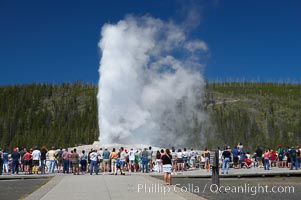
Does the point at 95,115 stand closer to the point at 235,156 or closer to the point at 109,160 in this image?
the point at 235,156

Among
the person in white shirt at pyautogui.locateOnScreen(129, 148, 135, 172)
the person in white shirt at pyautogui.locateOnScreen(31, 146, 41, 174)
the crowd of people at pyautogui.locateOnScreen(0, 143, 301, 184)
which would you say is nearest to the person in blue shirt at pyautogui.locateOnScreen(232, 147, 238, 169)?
the crowd of people at pyautogui.locateOnScreen(0, 143, 301, 184)

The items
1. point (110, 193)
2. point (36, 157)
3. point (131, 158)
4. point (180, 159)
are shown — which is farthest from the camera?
point (180, 159)

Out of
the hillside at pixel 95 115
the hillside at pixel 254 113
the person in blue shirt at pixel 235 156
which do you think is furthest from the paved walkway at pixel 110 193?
the hillside at pixel 254 113

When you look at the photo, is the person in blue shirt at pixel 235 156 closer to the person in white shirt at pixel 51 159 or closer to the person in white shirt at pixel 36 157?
the person in white shirt at pixel 51 159

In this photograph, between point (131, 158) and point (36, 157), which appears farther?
point (131, 158)

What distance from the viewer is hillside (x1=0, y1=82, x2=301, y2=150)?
106 meters

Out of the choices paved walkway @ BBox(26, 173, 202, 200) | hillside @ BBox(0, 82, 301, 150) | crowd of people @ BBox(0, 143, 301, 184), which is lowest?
paved walkway @ BBox(26, 173, 202, 200)

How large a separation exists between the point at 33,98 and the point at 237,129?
58.0m

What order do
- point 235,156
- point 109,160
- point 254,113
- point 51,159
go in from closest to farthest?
1. point 51,159
2. point 109,160
3. point 235,156
4. point 254,113

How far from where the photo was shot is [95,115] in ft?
378

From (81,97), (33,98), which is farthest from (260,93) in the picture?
(33,98)

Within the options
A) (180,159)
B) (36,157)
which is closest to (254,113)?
(180,159)

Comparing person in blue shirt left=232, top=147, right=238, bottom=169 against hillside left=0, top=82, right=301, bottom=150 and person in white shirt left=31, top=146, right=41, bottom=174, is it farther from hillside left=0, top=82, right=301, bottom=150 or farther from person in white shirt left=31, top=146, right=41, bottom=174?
hillside left=0, top=82, right=301, bottom=150

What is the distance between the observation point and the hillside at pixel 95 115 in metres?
106
